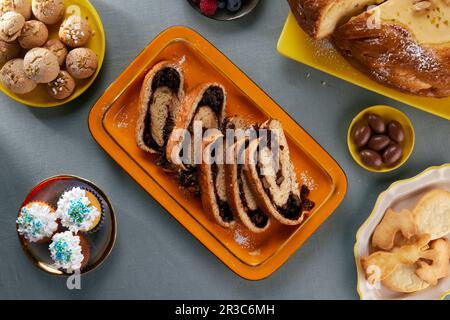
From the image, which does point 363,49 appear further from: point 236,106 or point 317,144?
point 236,106

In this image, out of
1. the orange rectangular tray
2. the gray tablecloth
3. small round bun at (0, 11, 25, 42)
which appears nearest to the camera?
small round bun at (0, 11, 25, 42)

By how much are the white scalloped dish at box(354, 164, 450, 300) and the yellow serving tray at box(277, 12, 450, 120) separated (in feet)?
0.80

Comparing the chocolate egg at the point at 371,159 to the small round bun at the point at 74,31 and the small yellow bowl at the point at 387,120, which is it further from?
the small round bun at the point at 74,31

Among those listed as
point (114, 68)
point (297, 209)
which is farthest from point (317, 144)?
point (114, 68)

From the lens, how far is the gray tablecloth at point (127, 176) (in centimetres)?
215

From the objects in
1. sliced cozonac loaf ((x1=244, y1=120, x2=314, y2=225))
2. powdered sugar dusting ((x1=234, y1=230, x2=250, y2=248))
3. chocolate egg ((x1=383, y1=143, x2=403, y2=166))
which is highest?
sliced cozonac loaf ((x1=244, y1=120, x2=314, y2=225))

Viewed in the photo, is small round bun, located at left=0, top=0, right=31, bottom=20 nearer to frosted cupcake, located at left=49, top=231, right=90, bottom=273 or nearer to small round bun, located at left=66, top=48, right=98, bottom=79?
small round bun, located at left=66, top=48, right=98, bottom=79

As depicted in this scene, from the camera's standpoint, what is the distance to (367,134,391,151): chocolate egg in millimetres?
2061

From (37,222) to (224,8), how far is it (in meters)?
1.07

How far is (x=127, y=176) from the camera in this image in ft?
7.04

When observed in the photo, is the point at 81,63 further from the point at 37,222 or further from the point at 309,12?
the point at 309,12

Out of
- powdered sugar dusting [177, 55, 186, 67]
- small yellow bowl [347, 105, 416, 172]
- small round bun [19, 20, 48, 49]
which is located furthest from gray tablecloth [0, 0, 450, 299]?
small round bun [19, 20, 48, 49]

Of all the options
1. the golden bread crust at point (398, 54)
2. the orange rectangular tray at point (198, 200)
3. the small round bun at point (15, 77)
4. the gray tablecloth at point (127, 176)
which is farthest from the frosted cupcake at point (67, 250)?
the golden bread crust at point (398, 54)

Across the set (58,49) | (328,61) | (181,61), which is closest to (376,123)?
(328,61)
